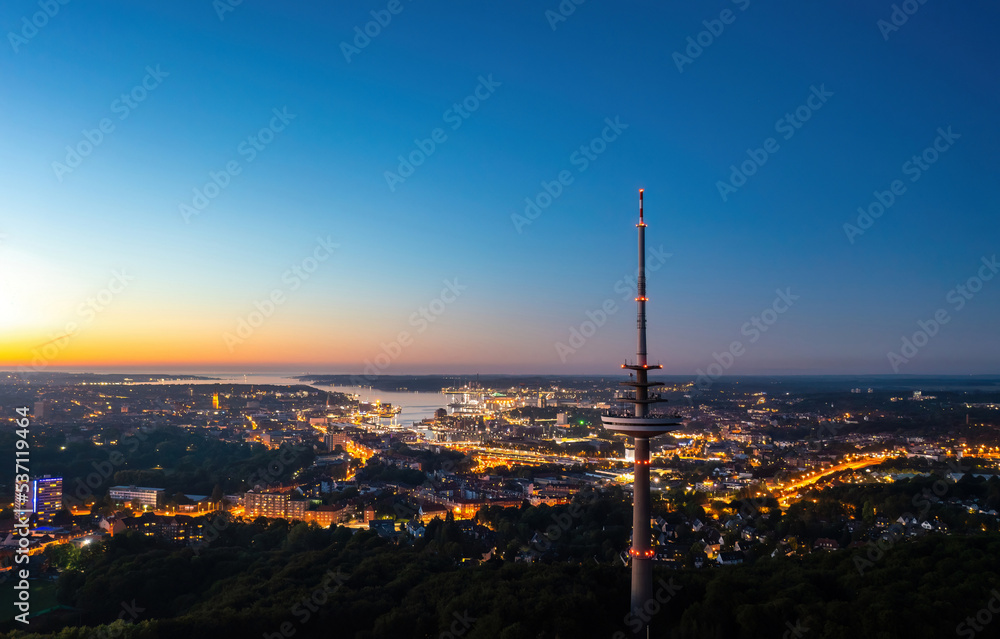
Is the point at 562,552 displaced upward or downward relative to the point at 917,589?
downward

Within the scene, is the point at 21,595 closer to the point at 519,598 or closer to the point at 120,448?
the point at 519,598

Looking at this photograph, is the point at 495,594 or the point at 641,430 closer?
the point at 495,594

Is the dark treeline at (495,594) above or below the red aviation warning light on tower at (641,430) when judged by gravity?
below

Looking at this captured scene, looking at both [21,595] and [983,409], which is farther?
[983,409]

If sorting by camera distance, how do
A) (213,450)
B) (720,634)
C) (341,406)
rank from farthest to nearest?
(341,406) → (213,450) → (720,634)

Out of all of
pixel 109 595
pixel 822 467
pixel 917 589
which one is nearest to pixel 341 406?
pixel 822 467

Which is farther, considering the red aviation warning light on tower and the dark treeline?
the red aviation warning light on tower

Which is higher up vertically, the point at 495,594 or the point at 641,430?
Result: the point at 641,430

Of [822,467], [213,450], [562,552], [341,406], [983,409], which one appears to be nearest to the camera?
[562,552]

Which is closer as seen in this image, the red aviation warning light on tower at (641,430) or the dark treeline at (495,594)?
the dark treeline at (495,594)

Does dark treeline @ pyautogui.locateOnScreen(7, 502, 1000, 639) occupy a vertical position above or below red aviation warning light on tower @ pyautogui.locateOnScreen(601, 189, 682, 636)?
below
